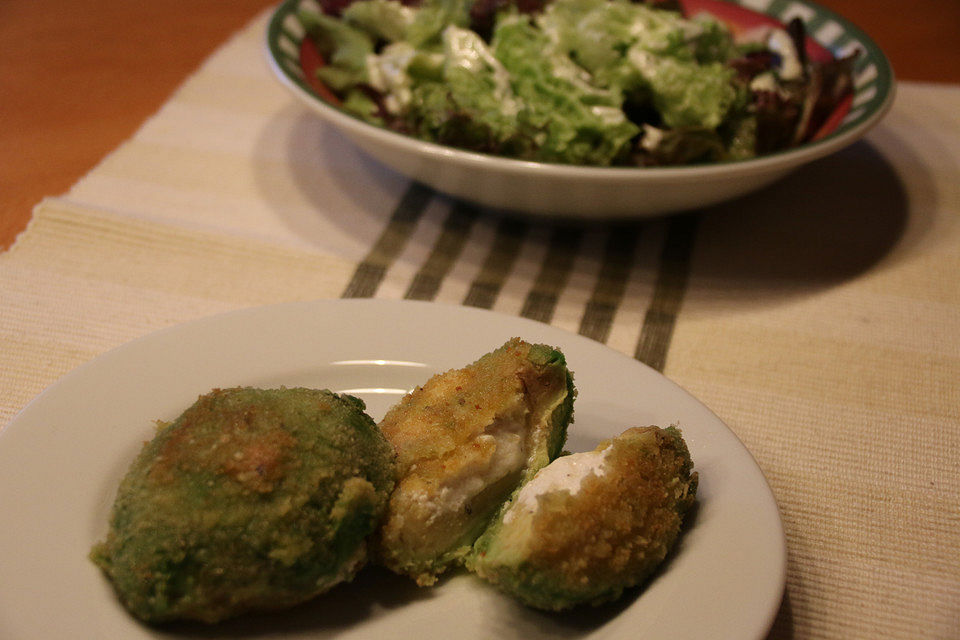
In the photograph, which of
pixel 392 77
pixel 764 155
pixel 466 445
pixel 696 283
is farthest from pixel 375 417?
pixel 392 77

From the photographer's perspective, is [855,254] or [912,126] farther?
[912,126]

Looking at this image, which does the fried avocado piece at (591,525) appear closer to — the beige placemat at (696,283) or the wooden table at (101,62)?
the beige placemat at (696,283)

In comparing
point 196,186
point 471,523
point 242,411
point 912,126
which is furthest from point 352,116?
point 912,126

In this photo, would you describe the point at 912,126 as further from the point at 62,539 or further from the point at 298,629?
the point at 62,539

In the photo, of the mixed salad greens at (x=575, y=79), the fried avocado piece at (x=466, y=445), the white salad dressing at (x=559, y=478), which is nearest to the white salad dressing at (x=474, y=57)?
the mixed salad greens at (x=575, y=79)

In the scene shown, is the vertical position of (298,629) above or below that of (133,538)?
below

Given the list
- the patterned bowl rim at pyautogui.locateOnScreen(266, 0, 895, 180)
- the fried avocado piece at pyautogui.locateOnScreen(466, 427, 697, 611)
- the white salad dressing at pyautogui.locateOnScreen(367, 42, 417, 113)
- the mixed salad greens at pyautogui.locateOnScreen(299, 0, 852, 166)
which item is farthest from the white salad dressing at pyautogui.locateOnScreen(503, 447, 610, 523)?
the white salad dressing at pyautogui.locateOnScreen(367, 42, 417, 113)

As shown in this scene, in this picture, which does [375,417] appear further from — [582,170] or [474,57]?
[474,57]
